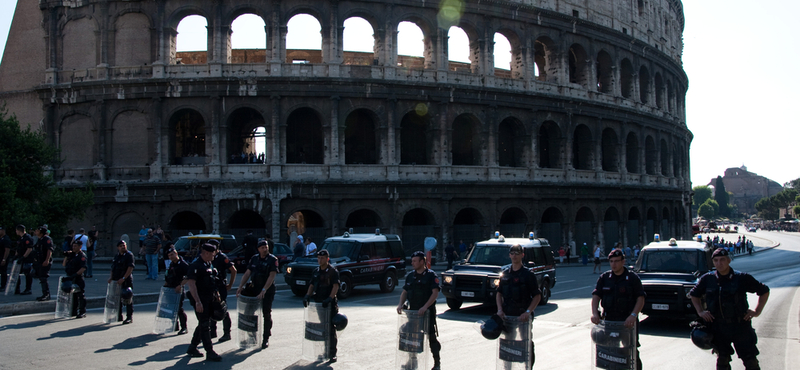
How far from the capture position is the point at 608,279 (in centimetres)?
707

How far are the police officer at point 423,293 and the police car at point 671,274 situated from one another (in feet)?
17.6

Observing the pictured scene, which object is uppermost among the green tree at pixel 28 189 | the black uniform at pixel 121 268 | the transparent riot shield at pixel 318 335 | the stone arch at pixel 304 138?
the stone arch at pixel 304 138

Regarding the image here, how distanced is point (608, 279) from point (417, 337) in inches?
96.7

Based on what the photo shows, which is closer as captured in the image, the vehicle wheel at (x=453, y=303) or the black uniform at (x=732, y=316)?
the black uniform at (x=732, y=316)

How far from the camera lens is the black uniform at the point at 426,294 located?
774 cm

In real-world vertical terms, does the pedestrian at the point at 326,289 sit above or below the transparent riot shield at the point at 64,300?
above

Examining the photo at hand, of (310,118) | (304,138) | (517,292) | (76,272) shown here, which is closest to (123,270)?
(76,272)

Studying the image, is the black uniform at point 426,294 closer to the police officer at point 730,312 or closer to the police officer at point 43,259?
the police officer at point 730,312

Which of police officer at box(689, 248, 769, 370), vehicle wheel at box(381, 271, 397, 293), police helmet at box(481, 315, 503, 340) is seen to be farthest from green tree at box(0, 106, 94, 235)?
police officer at box(689, 248, 769, 370)

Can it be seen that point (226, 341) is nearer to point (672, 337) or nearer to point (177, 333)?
point (177, 333)

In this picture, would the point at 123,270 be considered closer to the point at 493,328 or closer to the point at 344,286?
the point at 344,286

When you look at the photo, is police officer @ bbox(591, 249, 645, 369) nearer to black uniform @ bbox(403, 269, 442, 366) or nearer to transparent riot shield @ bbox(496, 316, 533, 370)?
transparent riot shield @ bbox(496, 316, 533, 370)

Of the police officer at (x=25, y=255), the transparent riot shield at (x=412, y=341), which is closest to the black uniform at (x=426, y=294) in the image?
the transparent riot shield at (x=412, y=341)

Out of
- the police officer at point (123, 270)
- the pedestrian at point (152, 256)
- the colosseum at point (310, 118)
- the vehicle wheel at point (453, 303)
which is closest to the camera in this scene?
the police officer at point (123, 270)
